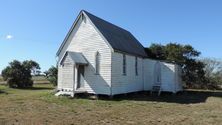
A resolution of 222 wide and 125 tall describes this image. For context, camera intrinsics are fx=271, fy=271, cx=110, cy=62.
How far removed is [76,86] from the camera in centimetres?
2142

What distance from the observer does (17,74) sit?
44156 millimetres

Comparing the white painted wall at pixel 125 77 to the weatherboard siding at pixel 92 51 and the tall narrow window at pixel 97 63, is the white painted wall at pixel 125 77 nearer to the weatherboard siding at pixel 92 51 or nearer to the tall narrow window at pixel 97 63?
the weatherboard siding at pixel 92 51

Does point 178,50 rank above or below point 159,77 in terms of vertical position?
above

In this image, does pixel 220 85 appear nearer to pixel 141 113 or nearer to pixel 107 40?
pixel 107 40

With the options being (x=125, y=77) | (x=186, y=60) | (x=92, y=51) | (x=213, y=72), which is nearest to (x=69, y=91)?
(x=92, y=51)

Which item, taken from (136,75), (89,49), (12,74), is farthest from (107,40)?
(12,74)

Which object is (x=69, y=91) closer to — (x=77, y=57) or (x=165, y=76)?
(x=77, y=57)

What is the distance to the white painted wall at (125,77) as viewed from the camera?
67.5ft

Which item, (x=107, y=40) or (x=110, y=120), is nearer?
(x=110, y=120)

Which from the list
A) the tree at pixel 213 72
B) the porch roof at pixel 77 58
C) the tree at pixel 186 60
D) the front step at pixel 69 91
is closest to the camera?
the porch roof at pixel 77 58

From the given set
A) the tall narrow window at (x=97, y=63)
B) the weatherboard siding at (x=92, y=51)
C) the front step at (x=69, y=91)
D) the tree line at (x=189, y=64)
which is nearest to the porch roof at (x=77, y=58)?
the weatherboard siding at (x=92, y=51)

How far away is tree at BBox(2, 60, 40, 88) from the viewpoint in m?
43.4

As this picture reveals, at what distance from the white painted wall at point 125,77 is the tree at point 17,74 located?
82.2 feet

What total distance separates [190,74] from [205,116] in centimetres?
1685
